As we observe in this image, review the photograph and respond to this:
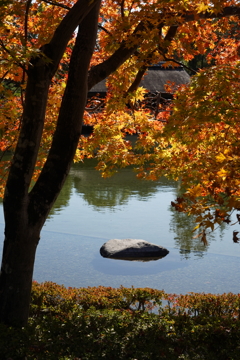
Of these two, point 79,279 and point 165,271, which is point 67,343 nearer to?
point 79,279

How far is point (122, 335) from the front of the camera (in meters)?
4.26

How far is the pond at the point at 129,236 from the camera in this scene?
852 centimetres

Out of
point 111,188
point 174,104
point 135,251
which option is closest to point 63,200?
point 111,188

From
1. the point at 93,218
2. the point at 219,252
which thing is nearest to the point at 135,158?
the point at 219,252

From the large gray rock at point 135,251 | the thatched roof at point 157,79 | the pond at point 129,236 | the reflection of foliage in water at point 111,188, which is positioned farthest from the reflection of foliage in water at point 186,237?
the thatched roof at point 157,79

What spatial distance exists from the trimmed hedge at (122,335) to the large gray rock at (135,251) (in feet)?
12.3

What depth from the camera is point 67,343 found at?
394 centimetres

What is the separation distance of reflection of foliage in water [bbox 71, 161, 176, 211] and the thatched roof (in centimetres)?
705

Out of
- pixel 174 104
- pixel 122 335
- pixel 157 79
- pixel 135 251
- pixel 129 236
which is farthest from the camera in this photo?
pixel 157 79

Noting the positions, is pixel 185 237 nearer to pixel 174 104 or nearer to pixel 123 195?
pixel 123 195

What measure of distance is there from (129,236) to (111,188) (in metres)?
5.43

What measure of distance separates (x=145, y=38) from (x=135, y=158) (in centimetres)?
212

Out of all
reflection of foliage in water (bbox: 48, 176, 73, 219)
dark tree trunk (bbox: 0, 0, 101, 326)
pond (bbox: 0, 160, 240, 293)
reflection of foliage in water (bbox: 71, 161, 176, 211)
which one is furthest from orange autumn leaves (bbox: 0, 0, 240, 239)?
reflection of foliage in water (bbox: 71, 161, 176, 211)

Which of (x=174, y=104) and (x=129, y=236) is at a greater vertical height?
(x=174, y=104)
